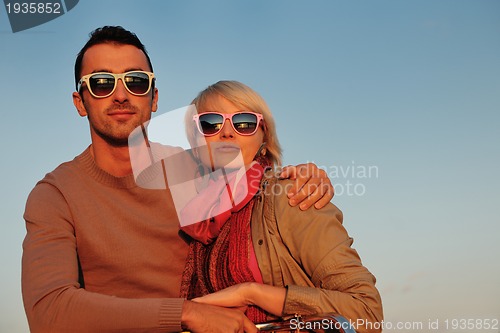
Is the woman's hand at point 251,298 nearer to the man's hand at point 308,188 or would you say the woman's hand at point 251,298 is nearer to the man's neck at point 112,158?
the man's hand at point 308,188

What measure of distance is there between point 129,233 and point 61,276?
936mm

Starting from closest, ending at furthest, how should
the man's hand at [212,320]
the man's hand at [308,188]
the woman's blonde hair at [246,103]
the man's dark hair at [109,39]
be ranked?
the man's hand at [212,320]
the man's hand at [308,188]
the woman's blonde hair at [246,103]
the man's dark hair at [109,39]

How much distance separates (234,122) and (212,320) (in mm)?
1670

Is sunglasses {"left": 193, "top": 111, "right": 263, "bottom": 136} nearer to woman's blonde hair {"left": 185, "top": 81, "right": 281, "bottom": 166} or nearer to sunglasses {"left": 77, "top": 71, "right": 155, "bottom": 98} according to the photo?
woman's blonde hair {"left": 185, "top": 81, "right": 281, "bottom": 166}

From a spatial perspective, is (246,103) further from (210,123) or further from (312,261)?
(312,261)

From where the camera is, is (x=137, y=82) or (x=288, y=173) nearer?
(x=288, y=173)

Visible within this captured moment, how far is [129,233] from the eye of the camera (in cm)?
484

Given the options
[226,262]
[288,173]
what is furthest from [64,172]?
[288,173]

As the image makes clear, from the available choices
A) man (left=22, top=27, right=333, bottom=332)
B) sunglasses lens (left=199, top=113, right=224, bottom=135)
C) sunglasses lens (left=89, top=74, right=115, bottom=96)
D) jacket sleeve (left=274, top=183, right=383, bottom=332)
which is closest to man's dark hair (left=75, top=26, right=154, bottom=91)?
man (left=22, top=27, right=333, bottom=332)

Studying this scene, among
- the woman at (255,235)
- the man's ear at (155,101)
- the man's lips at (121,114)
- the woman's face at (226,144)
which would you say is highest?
the man's ear at (155,101)

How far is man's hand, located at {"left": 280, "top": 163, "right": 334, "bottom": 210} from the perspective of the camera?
3.83 metres

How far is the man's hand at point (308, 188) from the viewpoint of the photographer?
3.83 metres

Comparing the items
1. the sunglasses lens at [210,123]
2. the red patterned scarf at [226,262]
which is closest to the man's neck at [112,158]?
the sunglasses lens at [210,123]

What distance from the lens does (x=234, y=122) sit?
449cm
